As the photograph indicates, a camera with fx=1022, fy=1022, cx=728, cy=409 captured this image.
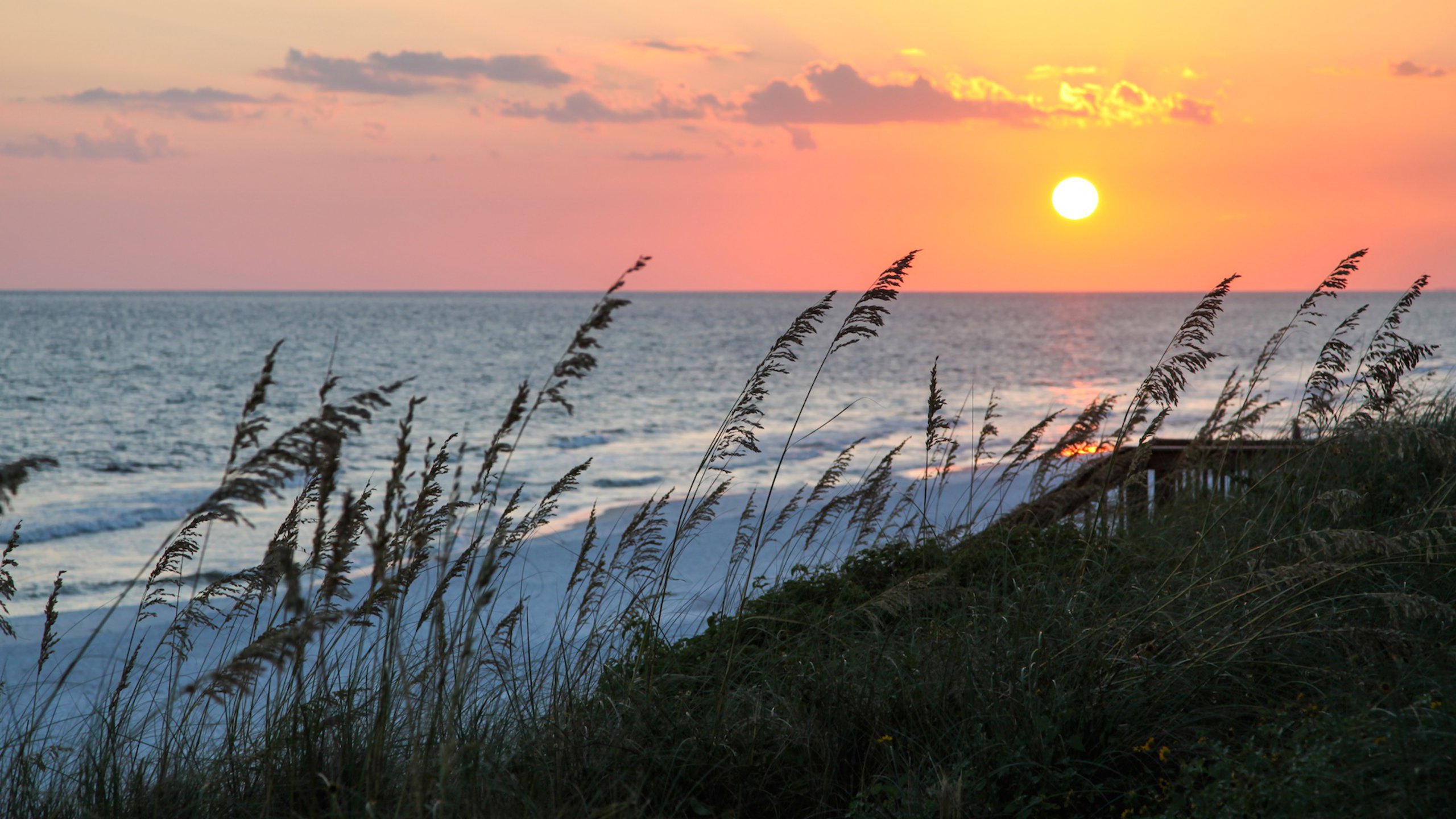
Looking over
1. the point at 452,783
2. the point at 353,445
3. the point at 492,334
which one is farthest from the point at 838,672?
the point at 492,334

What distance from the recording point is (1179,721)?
3436 millimetres

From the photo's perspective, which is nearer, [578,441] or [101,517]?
[101,517]

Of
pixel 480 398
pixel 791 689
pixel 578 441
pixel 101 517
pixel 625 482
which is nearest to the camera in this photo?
pixel 791 689

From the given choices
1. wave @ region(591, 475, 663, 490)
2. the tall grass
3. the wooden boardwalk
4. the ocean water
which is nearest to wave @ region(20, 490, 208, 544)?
the ocean water

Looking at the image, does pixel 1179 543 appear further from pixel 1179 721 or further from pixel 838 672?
pixel 838 672

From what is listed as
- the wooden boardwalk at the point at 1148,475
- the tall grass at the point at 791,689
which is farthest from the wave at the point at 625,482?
the tall grass at the point at 791,689

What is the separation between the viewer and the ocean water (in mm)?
15305

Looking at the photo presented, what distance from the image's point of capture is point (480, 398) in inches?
1462

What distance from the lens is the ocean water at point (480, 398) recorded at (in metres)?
15.3

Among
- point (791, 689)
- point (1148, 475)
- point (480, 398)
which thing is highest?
point (1148, 475)

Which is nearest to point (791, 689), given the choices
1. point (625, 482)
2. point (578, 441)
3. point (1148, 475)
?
point (1148, 475)

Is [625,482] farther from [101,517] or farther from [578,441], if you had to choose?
[101,517]

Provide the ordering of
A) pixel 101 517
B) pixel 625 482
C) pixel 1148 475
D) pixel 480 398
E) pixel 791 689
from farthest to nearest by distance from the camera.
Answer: pixel 480 398 < pixel 625 482 < pixel 101 517 < pixel 1148 475 < pixel 791 689

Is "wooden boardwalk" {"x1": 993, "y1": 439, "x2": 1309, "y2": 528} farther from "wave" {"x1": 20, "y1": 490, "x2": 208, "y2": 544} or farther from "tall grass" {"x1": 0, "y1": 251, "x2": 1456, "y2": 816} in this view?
"wave" {"x1": 20, "y1": 490, "x2": 208, "y2": 544}
